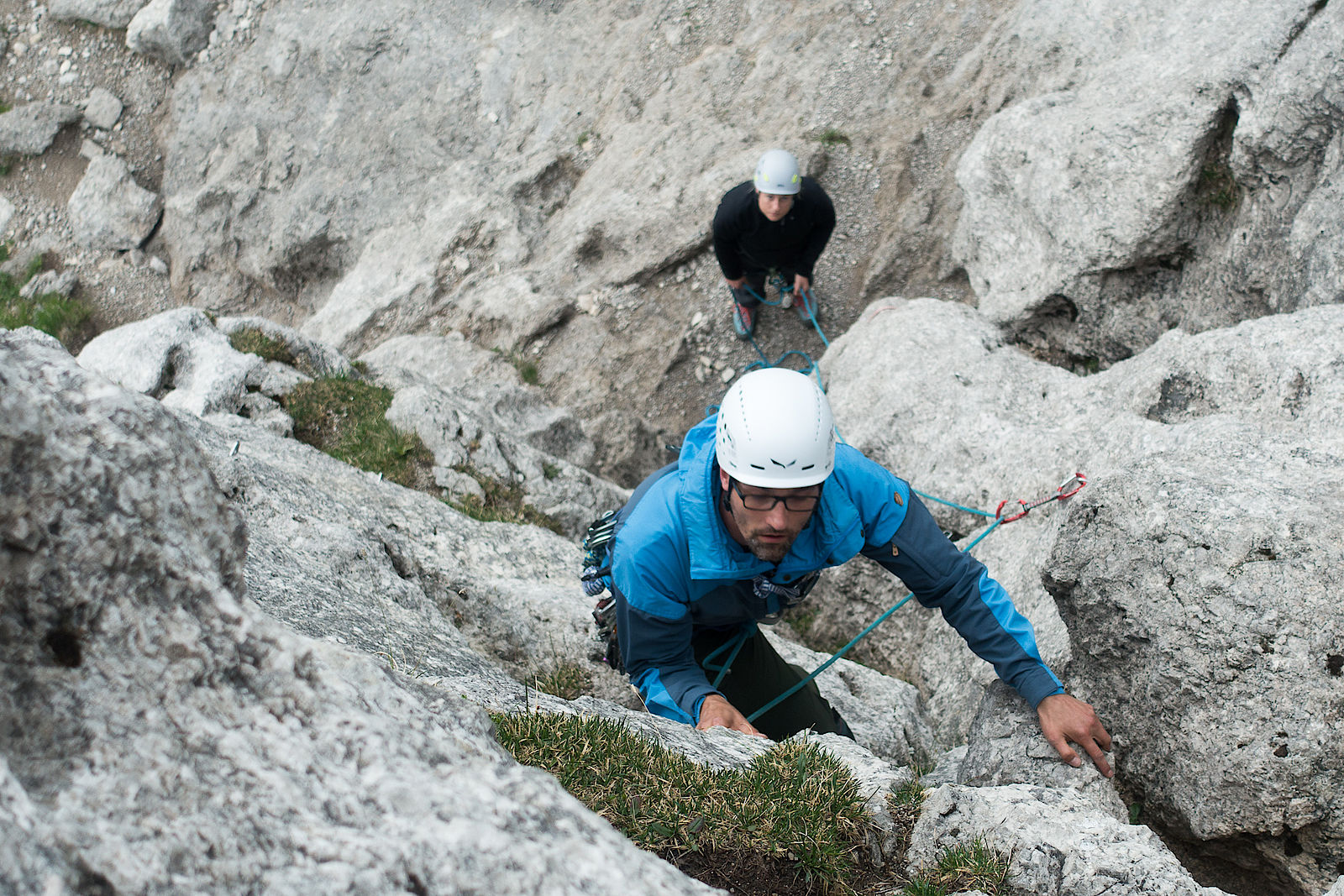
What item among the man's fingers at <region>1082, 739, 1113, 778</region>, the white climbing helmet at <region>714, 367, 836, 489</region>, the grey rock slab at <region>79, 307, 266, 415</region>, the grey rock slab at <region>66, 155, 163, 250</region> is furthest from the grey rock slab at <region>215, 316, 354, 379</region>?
the grey rock slab at <region>66, 155, 163, 250</region>

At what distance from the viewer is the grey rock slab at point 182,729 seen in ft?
8.37

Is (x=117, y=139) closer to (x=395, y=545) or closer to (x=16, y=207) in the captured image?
(x=16, y=207)

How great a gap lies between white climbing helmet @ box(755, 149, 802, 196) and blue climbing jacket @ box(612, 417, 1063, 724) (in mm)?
7242

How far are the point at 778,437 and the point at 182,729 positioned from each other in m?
3.19

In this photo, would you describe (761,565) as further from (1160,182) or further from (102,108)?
(102,108)

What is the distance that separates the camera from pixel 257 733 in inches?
112

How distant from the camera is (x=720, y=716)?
5621mm

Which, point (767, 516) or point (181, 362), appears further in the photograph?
point (181, 362)

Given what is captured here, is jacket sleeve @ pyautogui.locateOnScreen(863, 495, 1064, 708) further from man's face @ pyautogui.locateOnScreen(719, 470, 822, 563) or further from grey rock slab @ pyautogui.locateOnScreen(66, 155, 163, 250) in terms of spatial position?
grey rock slab @ pyautogui.locateOnScreen(66, 155, 163, 250)

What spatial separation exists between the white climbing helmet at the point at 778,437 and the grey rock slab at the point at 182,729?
241 centimetres

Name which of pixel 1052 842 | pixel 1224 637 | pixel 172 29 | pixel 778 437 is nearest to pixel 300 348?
pixel 778 437

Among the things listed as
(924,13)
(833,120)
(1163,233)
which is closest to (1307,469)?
(1163,233)

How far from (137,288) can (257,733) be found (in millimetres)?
20169

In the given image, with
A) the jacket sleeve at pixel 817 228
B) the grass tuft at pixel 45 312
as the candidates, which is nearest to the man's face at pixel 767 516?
the jacket sleeve at pixel 817 228
